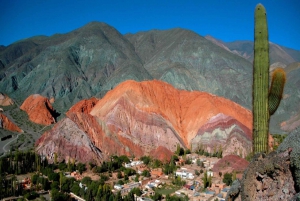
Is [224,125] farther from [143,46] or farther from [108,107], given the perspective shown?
[143,46]

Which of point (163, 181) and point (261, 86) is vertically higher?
point (261, 86)

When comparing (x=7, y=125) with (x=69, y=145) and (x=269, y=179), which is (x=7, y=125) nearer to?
(x=69, y=145)

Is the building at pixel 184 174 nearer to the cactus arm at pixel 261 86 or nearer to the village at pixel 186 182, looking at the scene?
the village at pixel 186 182

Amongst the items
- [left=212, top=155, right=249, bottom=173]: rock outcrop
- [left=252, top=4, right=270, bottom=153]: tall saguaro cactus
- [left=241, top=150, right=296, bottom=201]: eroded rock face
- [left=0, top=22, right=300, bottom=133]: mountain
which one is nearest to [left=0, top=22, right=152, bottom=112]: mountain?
[left=0, top=22, right=300, bottom=133]: mountain

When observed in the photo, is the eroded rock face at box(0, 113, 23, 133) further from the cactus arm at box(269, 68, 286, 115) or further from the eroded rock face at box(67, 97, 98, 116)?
the cactus arm at box(269, 68, 286, 115)

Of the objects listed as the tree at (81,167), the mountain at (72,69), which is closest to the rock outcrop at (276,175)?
the tree at (81,167)

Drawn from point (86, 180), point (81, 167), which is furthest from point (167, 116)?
point (86, 180)
